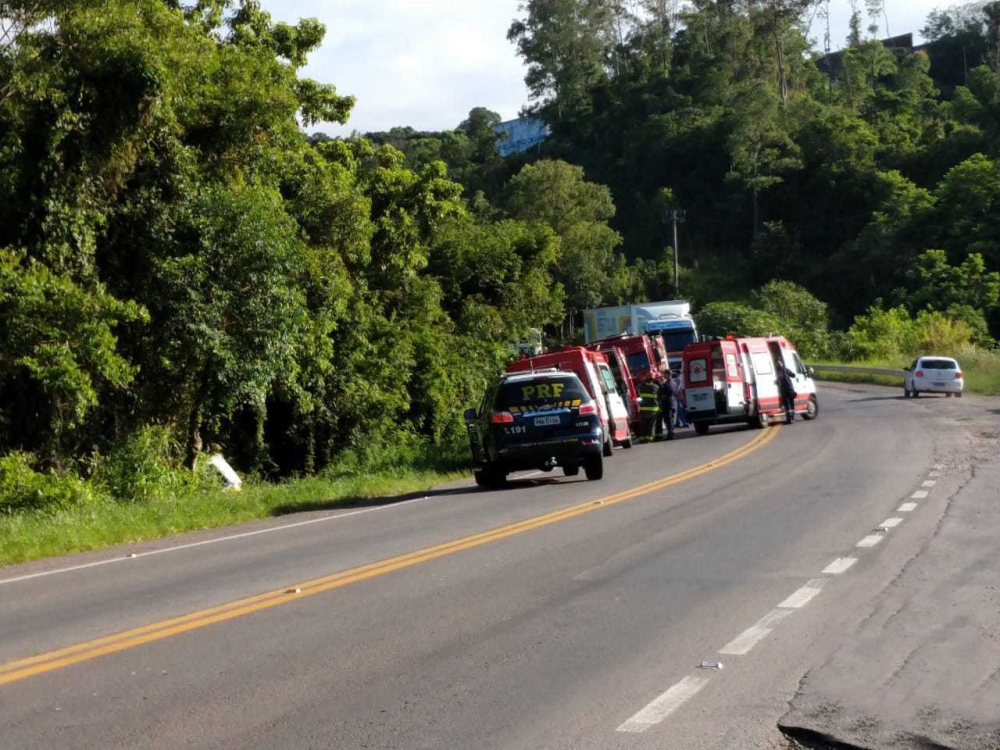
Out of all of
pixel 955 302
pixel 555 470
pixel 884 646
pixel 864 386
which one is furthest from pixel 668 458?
pixel 955 302

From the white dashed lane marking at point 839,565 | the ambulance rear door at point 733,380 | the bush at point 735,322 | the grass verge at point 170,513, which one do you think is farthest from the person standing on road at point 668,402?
the bush at point 735,322

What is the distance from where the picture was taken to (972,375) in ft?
187

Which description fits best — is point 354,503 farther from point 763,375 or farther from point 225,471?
point 763,375

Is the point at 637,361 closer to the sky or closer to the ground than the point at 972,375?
closer to the sky

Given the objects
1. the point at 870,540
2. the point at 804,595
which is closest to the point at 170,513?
the point at 870,540

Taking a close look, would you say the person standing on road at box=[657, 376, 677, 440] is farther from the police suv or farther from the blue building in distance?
the blue building in distance

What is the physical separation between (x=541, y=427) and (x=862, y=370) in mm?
46768

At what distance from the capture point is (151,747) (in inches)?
247

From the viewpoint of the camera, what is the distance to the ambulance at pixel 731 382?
111 feet

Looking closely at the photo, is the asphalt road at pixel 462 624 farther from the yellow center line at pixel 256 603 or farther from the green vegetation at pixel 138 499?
the green vegetation at pixel 138 499

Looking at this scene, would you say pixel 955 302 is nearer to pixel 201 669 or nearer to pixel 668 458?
pixel 668 458

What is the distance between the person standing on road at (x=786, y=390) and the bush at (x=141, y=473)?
1771cm

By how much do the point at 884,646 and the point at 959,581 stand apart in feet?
8.34

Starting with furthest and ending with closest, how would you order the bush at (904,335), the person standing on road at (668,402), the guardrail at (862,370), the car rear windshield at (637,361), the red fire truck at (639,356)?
the bush at (904,335) → the guardrail at (862,370) → the car rear windshield at (637,361) → the red fire truck at (639,356) → the person standing on road at (668,402)
